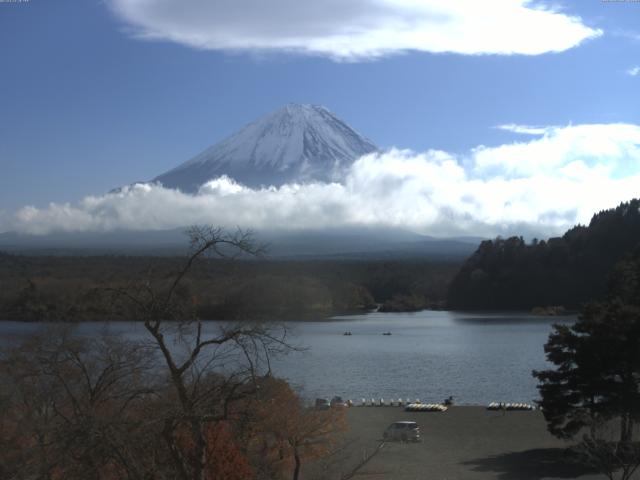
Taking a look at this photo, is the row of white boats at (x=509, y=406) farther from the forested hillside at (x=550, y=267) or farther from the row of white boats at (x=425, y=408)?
the forested hillside at (x=550, y=267)

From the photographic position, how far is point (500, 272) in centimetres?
6562

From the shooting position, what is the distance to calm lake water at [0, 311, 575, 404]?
22.0 m

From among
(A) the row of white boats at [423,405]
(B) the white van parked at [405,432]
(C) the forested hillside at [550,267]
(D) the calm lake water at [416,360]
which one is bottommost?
(D) the calm lake water at [416,360]

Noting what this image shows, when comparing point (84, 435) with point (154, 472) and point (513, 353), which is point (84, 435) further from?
point (513, 353)

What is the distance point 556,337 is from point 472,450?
2.80 m

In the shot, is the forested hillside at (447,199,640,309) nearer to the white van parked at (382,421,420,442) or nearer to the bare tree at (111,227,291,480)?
the white van parked at (382,421,420,442)

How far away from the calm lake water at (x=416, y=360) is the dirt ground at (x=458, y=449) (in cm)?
190

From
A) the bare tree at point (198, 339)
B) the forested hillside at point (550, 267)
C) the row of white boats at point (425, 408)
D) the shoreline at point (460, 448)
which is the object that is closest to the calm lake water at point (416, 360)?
the shoreline at point (460, 448)

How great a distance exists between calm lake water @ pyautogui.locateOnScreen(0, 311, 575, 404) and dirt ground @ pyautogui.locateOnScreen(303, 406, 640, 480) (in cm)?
190

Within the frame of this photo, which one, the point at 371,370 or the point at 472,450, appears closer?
the point at 472,450

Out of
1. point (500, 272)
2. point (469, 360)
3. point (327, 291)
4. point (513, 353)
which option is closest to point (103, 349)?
point (469, 360)

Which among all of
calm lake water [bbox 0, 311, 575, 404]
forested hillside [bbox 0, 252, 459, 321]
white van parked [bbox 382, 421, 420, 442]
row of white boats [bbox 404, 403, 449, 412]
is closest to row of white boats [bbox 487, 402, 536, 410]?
row of white boats [bbox 404, 403, 449, 412]

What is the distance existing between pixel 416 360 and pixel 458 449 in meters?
16.1

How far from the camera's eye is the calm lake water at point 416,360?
22.0m
